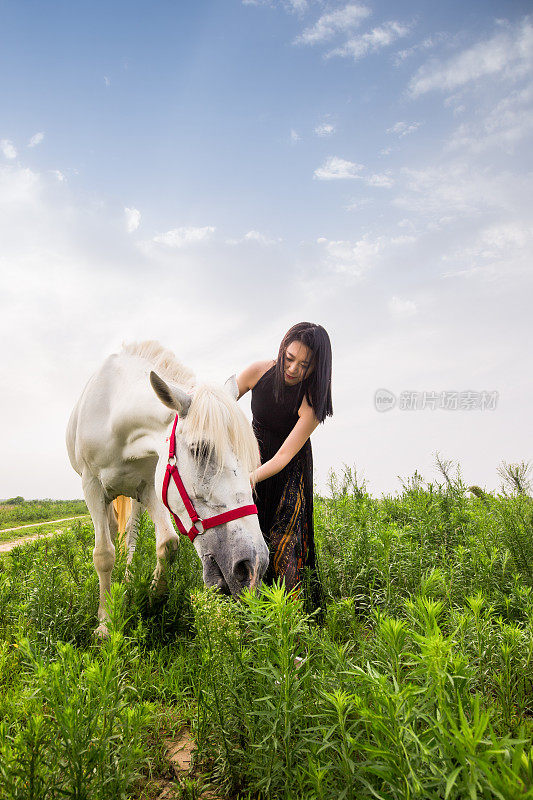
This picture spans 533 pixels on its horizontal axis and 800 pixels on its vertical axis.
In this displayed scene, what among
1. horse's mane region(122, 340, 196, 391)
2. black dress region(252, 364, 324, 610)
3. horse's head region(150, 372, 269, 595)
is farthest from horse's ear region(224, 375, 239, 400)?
horse's head region(150, 372, 269, 595)

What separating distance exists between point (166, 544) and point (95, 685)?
2554 millimetres

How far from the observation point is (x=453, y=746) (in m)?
1.04

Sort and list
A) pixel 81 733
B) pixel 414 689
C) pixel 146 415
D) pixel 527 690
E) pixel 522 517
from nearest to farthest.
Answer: pixel 414 689 → pixel 81 733 → pixel 527 690 → pixel 146 415 → pixel 522 517

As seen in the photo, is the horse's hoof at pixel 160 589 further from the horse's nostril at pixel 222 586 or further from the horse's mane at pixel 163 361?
the horse's mane at pixel 163 361

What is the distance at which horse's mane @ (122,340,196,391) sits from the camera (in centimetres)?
396

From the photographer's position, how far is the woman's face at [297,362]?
3697mm

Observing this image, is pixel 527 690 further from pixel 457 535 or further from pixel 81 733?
pixel 457 535

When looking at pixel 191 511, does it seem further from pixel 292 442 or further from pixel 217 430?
pixel 292 442

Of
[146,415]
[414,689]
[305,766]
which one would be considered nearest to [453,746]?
[414,689]

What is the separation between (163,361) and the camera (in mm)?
4250

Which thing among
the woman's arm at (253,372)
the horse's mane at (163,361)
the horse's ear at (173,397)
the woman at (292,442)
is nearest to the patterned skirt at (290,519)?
the woman at (292,442)

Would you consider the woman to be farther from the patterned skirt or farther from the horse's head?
the horse's head

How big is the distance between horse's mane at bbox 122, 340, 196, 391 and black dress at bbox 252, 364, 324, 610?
0.64 metres

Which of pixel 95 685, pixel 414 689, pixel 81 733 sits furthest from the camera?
pixel 95 685
